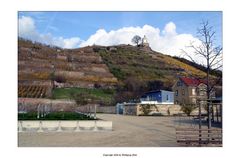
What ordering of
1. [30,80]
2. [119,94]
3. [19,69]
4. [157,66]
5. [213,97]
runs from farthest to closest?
[119,94] < [157,66] < [213,97] < [30,80] < [19,69]

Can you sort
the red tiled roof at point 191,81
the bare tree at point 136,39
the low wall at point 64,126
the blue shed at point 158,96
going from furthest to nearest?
the blue shed at point 158,96 < the low wall at point 64,126 < the red tiled roof at point 191,81 < the bare tree at point 136,39

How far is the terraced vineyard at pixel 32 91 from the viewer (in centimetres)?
1169

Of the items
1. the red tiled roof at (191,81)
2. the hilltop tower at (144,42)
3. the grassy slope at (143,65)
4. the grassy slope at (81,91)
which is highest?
the hilltop tower at (144,42)

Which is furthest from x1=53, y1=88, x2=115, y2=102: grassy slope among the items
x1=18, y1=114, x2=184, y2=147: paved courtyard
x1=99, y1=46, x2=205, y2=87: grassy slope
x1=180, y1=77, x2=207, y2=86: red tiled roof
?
x1=180, y1=77, x2=207, y2=86: red tiled roof

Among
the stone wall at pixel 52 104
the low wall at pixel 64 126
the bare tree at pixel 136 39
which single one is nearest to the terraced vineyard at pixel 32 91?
the stone wall at pixel 52 104

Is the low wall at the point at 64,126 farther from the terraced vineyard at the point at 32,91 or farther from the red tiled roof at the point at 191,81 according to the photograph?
the red tiled roof at the point at 191,81

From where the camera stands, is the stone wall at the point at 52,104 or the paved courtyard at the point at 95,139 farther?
the stone wall at the point at 52,104

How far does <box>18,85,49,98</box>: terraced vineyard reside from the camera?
1169 cm

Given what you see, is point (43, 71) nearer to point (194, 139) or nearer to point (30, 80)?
point (30, 80)

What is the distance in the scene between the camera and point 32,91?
1309 cm
